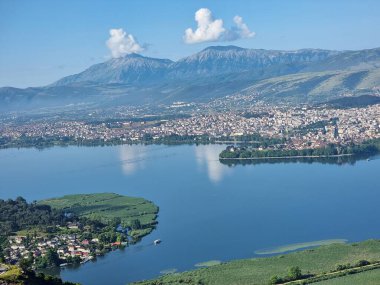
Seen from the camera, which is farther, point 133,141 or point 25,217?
point 133,141

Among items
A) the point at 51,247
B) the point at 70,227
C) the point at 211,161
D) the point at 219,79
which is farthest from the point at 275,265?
the point at 219,79

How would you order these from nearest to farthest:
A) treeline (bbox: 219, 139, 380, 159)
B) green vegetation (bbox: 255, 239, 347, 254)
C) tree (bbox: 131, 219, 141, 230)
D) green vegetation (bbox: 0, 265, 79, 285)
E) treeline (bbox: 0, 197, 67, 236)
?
green vegetation (bbox: 0, 265, 79, 285) → green vegetation (bbox: 255, 239, 347, 254) → tree (bbox: 131, 219, 141, 230) → treeline (bbox: 0, 197, 67, 236) → treeline (bbox: 219, 139, 380, 159)

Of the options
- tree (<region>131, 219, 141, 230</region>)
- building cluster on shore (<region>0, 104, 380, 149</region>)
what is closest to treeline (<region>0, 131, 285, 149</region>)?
building cluster on shore (<region>0, 104, 380, 149</region>)

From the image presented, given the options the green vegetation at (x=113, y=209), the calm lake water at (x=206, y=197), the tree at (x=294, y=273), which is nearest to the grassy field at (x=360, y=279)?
the tree at (x=294, y=273)

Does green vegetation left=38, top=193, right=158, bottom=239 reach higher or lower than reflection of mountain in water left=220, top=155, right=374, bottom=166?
lower

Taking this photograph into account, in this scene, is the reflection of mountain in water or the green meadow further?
the reflection of mountain in water

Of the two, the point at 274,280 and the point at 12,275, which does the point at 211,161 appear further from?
the point at 12,275

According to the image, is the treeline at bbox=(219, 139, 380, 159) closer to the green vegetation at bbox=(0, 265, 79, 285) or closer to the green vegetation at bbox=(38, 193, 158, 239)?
the green vegetation at bbox=(38, 193, 158, 239)

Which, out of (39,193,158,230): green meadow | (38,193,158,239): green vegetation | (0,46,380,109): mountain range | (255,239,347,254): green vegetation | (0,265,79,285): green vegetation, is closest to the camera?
(0,265,79,285): green vegetation
